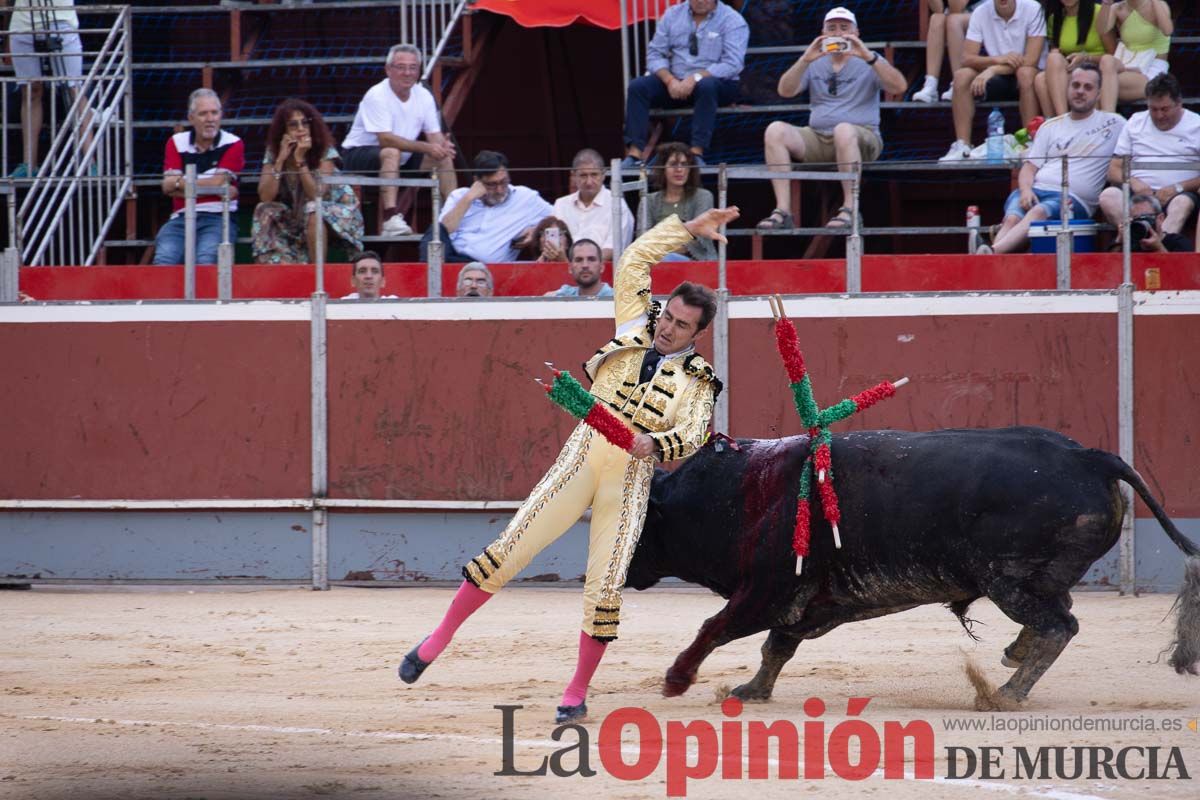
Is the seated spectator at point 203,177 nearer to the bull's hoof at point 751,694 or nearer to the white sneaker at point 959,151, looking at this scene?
the white sneaker at point 959,151

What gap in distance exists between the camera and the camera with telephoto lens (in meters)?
8.50

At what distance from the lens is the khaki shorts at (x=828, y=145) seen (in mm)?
9633

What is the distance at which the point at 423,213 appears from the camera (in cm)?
995

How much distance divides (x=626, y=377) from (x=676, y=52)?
5.65m

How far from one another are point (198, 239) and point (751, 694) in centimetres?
533

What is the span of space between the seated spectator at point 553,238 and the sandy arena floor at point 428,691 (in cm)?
187

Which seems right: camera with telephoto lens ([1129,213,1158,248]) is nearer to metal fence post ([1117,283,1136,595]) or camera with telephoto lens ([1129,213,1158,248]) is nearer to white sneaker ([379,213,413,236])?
metal fence post ([1117,283,1136,595])

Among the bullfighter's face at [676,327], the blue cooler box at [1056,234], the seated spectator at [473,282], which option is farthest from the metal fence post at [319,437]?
the bullfighter's face at [676,327]

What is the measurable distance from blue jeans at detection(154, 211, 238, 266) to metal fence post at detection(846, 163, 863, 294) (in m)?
3.38

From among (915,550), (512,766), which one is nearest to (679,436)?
(915,550)

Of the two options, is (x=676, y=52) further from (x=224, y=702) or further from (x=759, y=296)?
(x=224, y=702)

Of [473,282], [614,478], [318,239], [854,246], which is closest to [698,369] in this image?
[614,478]

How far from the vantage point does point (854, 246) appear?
866 cm

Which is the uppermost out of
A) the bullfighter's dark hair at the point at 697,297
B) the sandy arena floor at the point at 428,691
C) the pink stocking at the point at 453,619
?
the bullfighter's dark hair at the point at 697,297
